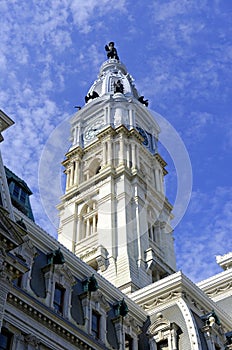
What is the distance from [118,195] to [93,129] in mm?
20539

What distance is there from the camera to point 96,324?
144 ft

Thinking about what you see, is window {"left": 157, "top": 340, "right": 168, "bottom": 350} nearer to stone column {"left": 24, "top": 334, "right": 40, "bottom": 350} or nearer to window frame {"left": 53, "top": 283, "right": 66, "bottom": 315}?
window frame {"left": 53, "top": 283, "right": 66, "bottom": 315}

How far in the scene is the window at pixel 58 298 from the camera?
40.8 meters

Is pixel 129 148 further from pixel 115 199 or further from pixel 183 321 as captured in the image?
pixel 183 321

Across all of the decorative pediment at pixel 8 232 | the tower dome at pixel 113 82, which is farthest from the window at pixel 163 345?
the tower dome at pixel 113 82

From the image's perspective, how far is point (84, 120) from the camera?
103 meters

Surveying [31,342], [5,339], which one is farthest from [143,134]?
[5,339]

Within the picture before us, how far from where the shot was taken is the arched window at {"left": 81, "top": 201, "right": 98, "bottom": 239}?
8169 cm

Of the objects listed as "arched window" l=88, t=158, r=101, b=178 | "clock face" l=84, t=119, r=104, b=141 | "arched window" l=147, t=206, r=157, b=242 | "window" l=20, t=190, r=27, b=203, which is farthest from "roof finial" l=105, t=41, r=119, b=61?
"window" l=20, t=190, r=27, b=203

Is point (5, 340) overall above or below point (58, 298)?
below

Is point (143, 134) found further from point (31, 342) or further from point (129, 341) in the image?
point (31, 342)

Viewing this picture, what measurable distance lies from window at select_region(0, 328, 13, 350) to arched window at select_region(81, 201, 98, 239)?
4513cm

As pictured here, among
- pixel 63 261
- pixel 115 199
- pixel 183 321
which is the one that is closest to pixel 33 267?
pixel 63 261

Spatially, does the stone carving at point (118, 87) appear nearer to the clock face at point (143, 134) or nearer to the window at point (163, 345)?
the clock face at point (143, 134)
